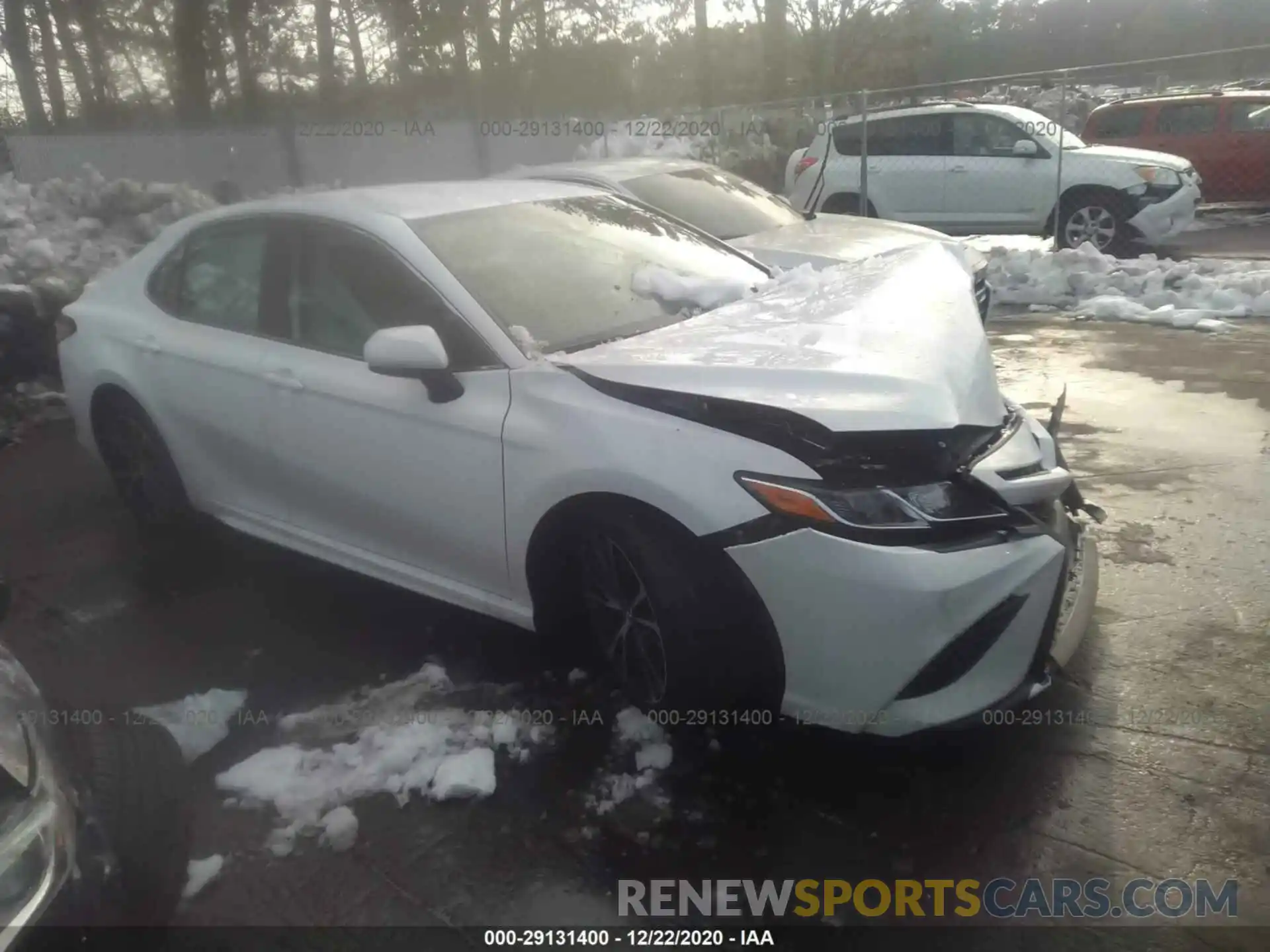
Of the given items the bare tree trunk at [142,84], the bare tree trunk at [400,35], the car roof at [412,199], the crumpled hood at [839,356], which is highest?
the bare tree trunk at [400,35]

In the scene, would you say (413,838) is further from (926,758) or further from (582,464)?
(926,758)

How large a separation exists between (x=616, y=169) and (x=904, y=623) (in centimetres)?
579

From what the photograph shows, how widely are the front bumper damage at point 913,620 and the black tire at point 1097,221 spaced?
9516 mm

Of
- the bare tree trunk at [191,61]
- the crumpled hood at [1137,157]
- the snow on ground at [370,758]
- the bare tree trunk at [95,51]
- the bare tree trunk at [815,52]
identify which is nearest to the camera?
the snow on ground at [370,758]

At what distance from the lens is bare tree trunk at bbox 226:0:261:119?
14.8 metres

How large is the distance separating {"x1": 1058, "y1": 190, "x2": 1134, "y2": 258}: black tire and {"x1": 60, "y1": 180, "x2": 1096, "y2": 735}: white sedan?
7679 millimetres

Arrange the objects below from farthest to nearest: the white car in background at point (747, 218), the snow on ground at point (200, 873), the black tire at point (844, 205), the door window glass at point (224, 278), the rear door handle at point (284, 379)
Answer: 1. the black tire at point (844, 205)
2. the white car in background at point (747, 218)
3. the door window glass at point (224, 278)
4. the rear door handle at point (284, 379)
5. the snow on ground at point (200, 873)

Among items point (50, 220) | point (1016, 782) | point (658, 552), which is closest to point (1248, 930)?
point (1016, 782)

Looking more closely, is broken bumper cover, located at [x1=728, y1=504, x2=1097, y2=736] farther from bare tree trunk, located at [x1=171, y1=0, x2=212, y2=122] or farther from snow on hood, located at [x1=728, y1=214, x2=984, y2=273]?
bare tree trunk, located at [x1=171, y1=0, x2=212, y2=122]

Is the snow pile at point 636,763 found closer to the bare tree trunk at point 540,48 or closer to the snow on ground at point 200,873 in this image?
the snow on ground at point 200,873

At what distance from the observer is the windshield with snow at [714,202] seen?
724 cm

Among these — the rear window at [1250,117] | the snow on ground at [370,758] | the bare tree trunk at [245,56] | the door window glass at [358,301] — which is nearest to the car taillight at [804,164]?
the rear window at [1250,117]

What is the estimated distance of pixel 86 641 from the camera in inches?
159

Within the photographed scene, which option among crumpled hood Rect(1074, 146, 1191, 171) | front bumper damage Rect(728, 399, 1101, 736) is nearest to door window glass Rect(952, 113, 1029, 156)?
crumpled hood Rect(1074, 146, 1191, 171)
